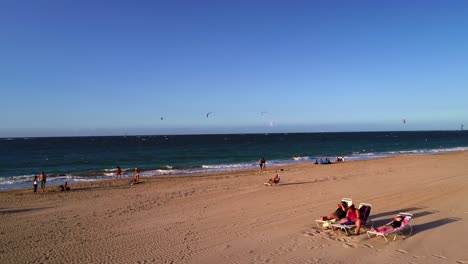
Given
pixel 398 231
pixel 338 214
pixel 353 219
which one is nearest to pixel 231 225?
pixel 338 214

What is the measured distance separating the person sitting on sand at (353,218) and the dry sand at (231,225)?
0.33 metres

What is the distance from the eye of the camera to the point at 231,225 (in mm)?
10648

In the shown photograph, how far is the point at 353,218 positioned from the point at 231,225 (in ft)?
11.6

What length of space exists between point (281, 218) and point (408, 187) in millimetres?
8471

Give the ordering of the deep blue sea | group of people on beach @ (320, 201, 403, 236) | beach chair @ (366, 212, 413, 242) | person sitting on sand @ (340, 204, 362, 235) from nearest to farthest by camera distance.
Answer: beach chair @ (366, 212, 413, 242) < group of people on beach @ (320, 201, 403, 236) < person sitting on sand @ (340, 204, 362, 235) < the deep blue sea

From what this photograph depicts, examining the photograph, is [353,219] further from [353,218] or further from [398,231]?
[398,231]

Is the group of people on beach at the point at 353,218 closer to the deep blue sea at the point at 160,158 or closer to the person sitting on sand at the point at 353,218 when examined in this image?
the person sitting on sand at the point at 353,218

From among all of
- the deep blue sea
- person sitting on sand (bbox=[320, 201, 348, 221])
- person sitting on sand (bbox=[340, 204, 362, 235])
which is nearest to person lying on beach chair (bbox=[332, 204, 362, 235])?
person sitting on sand (bbox=[340, 204, 362, 235])

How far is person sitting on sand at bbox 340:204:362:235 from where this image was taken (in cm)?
927

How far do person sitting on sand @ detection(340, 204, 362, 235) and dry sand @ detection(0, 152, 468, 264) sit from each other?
0.33m

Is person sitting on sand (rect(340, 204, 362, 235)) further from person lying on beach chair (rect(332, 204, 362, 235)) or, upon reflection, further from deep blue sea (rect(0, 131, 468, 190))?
deep blue sea (rect(0, 131, 468, 190))

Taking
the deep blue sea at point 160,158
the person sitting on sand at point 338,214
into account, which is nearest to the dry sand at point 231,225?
the person sitting on sand at point 338,214

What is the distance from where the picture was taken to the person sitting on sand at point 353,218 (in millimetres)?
9273

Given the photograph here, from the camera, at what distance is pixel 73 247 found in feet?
29.7
